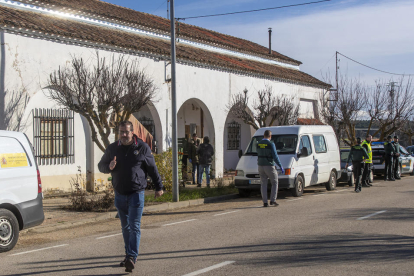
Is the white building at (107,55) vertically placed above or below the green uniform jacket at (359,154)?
above

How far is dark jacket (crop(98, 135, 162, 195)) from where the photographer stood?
6238 millimetres

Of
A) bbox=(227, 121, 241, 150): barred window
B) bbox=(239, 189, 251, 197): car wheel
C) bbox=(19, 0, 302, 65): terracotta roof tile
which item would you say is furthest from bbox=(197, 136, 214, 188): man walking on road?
bbox=(227, 121, 241, 150): barred window

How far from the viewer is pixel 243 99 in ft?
68.0

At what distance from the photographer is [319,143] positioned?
1603cm

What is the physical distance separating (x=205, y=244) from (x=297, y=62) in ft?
84.1

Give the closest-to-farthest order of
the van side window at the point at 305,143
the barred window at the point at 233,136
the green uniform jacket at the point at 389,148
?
the van side window at the point at 305,143, the green uniform jacket at the point at 389,148, the barred window at the point at 233,136

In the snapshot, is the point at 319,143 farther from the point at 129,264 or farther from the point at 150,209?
the point at 129,264

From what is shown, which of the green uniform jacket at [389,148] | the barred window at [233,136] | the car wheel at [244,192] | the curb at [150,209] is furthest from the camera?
the barred window at [233,136]

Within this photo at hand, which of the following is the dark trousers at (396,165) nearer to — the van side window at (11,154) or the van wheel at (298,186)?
the van wheel at (298,186)

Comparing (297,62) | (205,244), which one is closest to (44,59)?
(205,244)

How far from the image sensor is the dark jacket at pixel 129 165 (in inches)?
246

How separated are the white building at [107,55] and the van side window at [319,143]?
18.7ft

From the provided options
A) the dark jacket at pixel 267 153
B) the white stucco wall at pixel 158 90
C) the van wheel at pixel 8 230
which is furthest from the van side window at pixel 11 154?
the dark jacket at pixel 267 153

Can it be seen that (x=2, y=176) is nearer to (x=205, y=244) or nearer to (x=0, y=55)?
(x=205, y=244)
